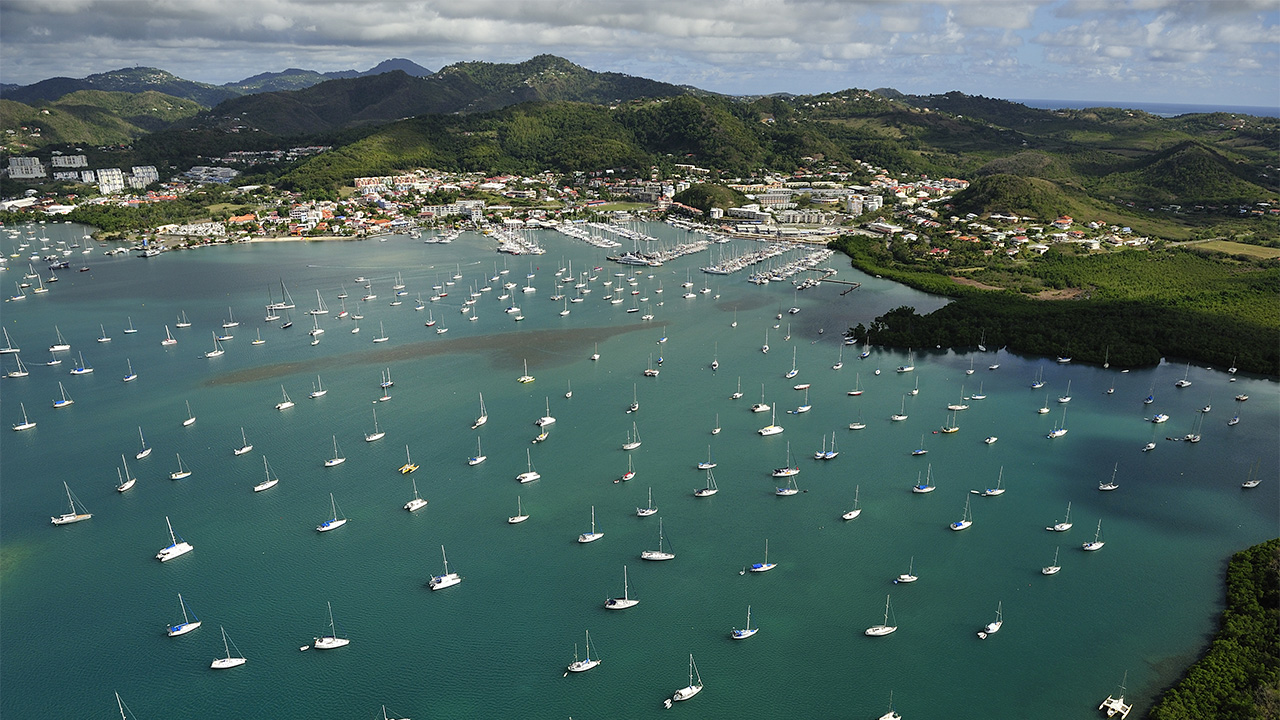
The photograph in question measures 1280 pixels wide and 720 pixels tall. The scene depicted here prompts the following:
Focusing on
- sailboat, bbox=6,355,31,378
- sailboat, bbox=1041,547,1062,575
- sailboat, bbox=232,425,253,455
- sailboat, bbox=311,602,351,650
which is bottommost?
sailboat, bbox=1041,547,1062,575

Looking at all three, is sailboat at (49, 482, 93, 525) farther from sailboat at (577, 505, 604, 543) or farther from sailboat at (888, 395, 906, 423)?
sailboat at (888, 395, 906, 423)

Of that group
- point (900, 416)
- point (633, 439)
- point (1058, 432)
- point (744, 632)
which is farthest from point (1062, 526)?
point (633, 439)

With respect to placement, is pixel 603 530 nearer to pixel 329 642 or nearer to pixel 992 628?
pixel 329 642

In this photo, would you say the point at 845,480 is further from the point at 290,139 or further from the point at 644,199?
the point at 290,139

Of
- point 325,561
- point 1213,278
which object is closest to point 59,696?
point 325,561

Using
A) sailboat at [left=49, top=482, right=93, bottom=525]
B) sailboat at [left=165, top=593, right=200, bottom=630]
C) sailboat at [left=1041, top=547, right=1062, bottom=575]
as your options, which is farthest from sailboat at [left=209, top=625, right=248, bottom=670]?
sailboat at [left=1041, top=547, right=1062, bottom=575]

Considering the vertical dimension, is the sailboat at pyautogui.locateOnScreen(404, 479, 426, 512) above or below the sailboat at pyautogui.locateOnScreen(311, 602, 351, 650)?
above
